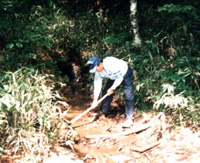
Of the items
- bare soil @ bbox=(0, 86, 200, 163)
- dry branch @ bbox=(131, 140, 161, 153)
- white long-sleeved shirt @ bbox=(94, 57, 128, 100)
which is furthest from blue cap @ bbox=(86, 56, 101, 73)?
dry branch @ bbox=(131, 140, 161, 153)

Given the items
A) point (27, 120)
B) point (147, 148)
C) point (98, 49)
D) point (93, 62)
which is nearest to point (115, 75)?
point (93, 62)

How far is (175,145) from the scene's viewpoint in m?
3.60

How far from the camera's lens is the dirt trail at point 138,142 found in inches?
136

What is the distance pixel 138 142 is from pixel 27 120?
1.94 meters

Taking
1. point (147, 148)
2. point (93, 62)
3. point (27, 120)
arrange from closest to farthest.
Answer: point (27, 120) → point (147, 148) → point (93, 62)

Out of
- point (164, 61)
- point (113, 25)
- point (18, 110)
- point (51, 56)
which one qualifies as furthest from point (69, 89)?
point (18, 110)

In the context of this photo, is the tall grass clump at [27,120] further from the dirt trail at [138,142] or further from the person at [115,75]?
the person at [115,75]

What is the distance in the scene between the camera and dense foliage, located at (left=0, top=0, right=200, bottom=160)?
363cm

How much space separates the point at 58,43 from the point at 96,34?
115 cm

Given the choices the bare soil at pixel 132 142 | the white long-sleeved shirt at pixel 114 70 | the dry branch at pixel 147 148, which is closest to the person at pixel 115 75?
Answer: the white long-sleeved shirt at pixel 114 70

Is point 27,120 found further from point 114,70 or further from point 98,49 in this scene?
point 98,49

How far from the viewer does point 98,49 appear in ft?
21.3

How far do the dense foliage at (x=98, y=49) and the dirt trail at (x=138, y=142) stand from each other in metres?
0.29

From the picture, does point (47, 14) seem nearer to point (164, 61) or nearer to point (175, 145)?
point (164, 61)
